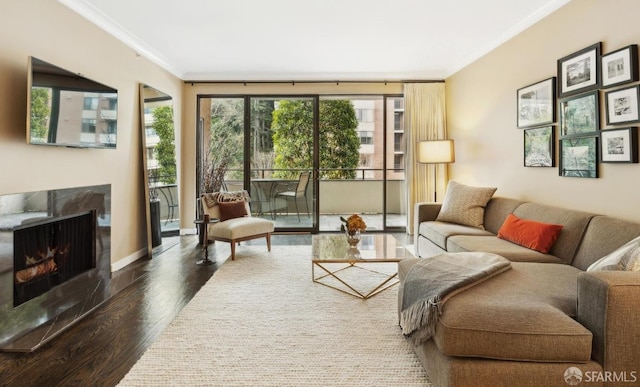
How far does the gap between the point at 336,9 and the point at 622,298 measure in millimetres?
3117

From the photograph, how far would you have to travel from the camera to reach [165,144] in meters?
4.77

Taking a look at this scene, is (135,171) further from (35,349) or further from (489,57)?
(489,57)

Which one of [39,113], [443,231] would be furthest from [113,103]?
[443,231]

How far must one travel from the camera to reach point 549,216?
9.46ft

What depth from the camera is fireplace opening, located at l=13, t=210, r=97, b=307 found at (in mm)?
2381

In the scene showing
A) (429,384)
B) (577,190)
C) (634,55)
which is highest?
(634,55)

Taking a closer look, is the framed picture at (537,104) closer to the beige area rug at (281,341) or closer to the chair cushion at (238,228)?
the beige area rug at (281,341)

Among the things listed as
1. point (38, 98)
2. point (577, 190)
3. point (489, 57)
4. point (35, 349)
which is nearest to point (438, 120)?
point (489, 57)

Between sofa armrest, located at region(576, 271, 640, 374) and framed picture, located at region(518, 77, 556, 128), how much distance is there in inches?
90.3

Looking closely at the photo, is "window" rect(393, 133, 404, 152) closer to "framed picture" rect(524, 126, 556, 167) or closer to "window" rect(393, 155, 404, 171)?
"window" rect(393, 155, 404, 171)

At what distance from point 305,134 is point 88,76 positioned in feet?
10.6

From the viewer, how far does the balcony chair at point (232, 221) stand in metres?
4.10

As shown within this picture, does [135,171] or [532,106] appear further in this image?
[135,171]

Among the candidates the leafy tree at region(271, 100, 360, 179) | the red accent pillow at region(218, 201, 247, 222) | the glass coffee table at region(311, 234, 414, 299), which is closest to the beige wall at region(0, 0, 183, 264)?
the red accent pillow at region(218, 201, 247, 222)
